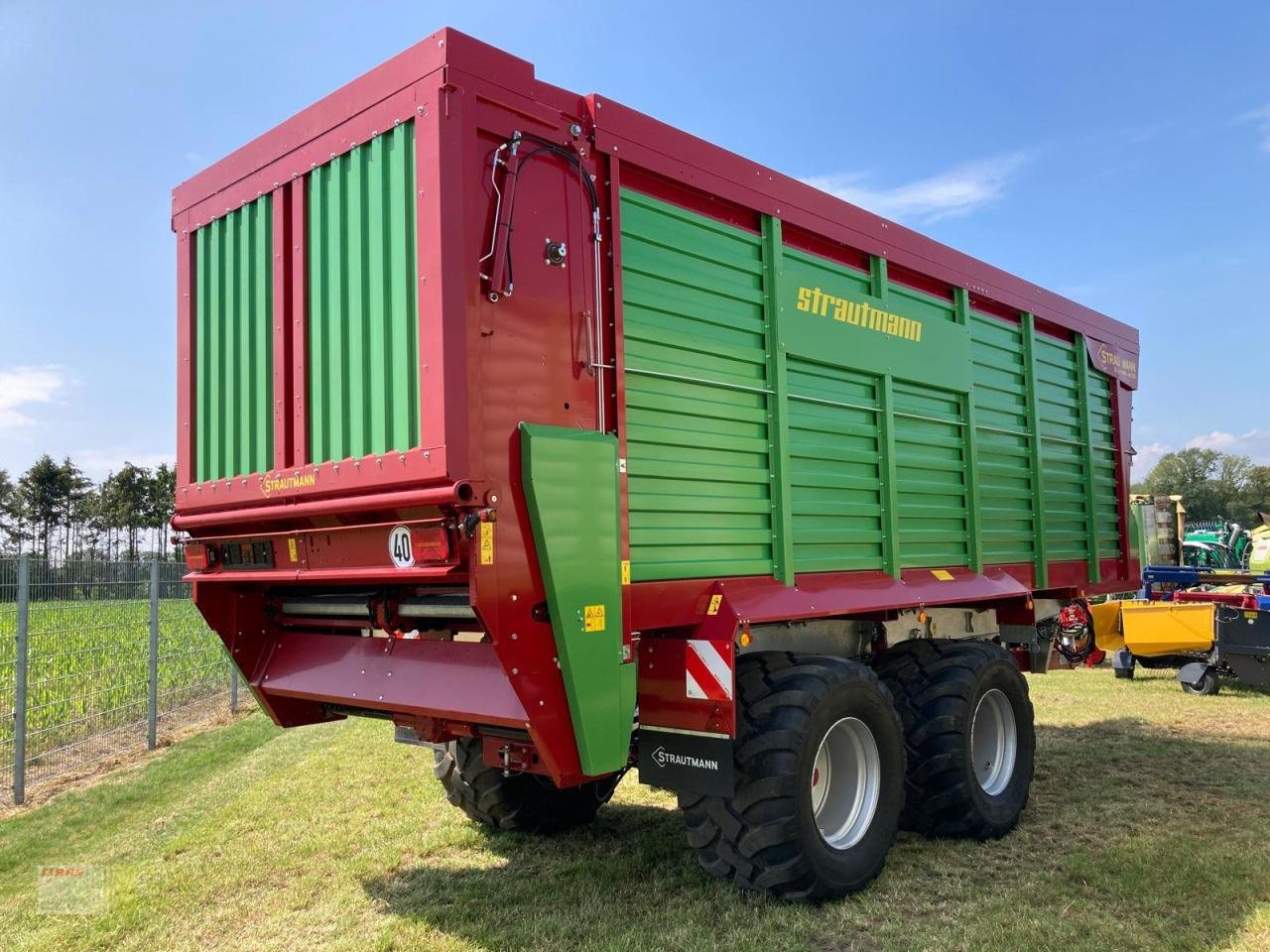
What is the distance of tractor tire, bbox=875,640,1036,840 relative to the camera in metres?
5.09

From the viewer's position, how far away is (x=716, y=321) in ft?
14.4

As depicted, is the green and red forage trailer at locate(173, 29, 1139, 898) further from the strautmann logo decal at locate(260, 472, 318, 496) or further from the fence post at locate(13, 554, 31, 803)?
the fence post at locate(13, 554, 31, 803)

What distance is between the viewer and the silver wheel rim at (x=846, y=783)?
4.39 metres

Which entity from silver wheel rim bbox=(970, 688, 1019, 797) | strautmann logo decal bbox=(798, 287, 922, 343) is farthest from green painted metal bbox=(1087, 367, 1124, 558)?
strautmann logo decal bbox=(798, 287, 922, 343)

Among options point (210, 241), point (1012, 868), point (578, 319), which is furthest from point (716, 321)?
point (1012, 868)

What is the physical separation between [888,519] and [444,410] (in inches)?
116

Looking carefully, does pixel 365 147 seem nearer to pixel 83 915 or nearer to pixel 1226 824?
pixel 83 915

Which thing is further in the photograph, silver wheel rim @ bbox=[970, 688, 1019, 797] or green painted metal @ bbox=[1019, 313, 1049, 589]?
green painted metal @ bbox=[1019, 313, 1049, 589]

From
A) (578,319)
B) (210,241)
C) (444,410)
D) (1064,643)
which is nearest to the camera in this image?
(444,410)

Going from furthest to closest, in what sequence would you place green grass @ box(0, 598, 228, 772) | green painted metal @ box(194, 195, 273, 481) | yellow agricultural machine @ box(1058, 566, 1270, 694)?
yellow agricultural machine @ box(1058, 566, 1270, 694) → green grass @ box(0, 598, 228, 772) → green painted metal @ box(194, 195, 273, 481)

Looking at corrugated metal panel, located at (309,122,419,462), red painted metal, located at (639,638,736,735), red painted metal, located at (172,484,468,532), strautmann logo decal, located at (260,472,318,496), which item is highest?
corrugated metal panel, located at (309,122,419,462)

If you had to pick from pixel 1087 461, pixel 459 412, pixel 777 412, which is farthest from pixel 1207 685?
Result: pixel 459 412

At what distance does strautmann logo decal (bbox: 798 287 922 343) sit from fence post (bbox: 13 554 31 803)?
5.98 metres

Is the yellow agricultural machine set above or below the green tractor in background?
below
